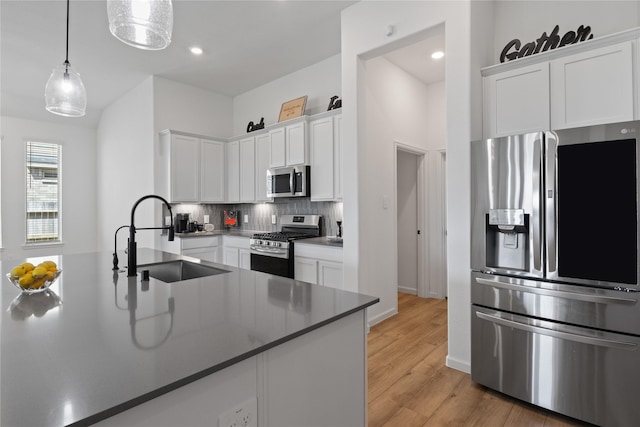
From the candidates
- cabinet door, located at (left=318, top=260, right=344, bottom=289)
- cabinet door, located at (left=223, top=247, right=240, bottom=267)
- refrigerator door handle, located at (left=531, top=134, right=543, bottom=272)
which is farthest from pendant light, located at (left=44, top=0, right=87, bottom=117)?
refrigerator door handle, located at (left=531, top=134, right=543, bottom=272)

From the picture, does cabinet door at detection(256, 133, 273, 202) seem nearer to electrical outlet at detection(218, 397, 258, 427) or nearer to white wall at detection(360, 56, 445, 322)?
white wall at detection(360, 56, 445, 322)

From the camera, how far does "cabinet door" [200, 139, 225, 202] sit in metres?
5.22

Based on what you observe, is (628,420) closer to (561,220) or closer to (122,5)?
(561,220)

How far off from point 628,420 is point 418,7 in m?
3.16

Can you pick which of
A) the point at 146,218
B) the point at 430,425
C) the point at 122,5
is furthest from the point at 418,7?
the point at 146,218

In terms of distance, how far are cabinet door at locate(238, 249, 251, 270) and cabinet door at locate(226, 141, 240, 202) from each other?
1025 millimetres

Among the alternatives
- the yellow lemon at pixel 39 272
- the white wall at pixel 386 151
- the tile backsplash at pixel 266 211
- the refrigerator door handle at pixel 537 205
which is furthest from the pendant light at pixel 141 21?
the tile backsplash at pixel 266 211

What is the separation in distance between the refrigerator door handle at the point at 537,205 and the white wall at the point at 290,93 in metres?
2.78

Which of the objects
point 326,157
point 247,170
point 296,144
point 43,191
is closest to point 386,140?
point 326,157

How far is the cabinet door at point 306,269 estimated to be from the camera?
3.72 metres

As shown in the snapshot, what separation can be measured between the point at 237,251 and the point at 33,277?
326cm

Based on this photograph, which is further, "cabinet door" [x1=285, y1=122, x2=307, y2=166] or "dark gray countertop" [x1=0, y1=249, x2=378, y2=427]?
"cabinet door" [x1=285, y1=122, x2=307, y2=166]

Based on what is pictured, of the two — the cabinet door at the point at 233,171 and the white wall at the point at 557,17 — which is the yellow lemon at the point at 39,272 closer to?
the white wall at the point at 557,17

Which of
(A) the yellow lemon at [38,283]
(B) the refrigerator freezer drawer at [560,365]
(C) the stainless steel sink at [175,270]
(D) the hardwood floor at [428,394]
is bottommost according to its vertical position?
(D) the hardwood floor at [428,394]
